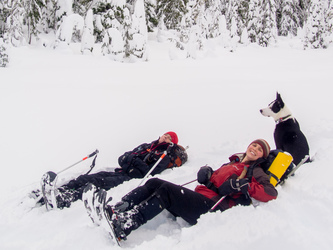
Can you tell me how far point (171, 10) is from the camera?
20.6 meters

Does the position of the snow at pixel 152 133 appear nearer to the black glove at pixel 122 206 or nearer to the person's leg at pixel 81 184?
the person's leg at pixel 81 184

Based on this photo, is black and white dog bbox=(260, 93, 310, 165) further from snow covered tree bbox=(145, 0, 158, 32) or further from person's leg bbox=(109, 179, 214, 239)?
snow covered tree bbox=(145, 0, 158, 32)

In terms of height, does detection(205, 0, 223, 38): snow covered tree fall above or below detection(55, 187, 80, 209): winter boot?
above

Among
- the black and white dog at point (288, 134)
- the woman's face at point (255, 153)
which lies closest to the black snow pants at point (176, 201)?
the woman's face at point (255, 153)

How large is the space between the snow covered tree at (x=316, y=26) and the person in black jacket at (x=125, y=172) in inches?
829

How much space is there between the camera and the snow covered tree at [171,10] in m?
19.9

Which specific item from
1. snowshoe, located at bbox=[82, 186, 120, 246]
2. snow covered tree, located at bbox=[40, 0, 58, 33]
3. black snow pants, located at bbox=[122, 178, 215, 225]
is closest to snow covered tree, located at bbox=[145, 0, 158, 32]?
snow covered tree, located at bbox=[40, 0, 58, 33]

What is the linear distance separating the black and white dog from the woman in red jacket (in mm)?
1249

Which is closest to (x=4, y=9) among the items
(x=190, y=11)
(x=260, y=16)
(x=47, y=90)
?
(x=47, y=90)

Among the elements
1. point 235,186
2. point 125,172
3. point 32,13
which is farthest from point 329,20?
point 235,186

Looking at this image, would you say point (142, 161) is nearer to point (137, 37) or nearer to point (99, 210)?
point (99, 210)

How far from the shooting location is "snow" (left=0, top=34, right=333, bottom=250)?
2508mm

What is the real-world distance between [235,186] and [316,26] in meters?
22.8

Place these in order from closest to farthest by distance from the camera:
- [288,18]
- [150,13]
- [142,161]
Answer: [142,161] → [150,13] → [288,18]
